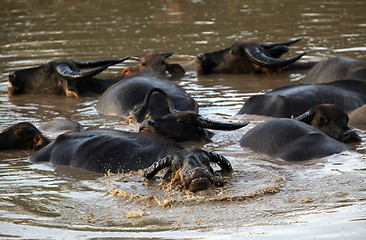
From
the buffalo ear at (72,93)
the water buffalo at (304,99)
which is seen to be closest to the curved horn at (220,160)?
the water buffalo at (304,99)

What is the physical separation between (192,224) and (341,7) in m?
16.0

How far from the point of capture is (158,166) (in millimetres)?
5930

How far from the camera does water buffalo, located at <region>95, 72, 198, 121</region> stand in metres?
9.18

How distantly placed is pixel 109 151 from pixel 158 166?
89cm

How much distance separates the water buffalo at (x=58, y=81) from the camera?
11.6 meters

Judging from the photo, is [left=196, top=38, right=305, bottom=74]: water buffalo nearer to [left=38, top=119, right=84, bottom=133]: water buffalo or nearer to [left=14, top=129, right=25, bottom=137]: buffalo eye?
[left=38, top=119, right=84, bottom=133]: water buffalo

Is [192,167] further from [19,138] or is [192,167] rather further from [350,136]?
[19,138]

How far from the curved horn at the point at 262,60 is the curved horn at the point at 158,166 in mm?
6505

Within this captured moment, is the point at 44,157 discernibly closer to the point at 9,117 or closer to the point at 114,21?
the point at 9,117

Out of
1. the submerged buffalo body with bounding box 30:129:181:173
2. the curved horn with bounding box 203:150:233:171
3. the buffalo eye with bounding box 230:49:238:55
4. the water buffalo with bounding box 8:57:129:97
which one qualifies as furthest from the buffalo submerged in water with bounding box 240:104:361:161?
the buffalo eye with bounding box 230:49:238:55

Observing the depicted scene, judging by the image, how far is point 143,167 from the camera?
21.2 feet

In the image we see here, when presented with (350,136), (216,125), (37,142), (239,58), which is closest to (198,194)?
(216,125)

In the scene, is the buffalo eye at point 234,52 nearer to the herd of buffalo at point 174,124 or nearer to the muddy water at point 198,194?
the muddy water at point 198,194

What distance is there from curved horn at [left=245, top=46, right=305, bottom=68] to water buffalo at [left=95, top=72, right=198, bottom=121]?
2.73m
